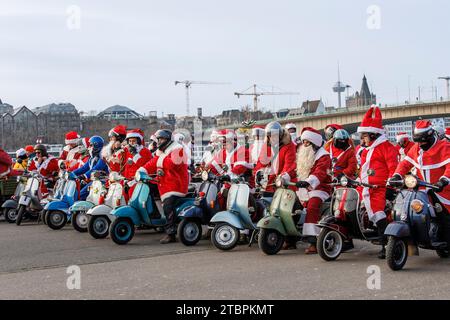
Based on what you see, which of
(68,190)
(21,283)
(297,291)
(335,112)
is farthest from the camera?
(335,112)

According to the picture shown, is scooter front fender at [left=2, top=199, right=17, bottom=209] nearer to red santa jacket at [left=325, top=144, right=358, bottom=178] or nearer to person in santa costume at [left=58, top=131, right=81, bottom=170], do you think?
person in santa costume at [left=58, top=131, right=81, bottom=170]

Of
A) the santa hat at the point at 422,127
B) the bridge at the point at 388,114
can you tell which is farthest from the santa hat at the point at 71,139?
the bridge at the point at 388,114

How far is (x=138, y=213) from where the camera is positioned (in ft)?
39.0

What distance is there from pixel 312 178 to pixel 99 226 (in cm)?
412

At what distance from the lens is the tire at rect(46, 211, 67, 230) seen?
47.5 ft

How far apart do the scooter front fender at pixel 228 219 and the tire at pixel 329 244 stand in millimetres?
1671

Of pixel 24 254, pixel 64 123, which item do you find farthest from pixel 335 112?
pixel 24 254

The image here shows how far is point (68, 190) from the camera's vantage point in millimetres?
14711

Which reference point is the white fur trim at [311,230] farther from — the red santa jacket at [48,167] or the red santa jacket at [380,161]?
the red santa jacket at [48,167]

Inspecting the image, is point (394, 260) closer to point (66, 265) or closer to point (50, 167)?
point (66, 265)

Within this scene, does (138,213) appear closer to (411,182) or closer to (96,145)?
(96,145)

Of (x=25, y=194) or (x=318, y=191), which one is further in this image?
(x=25, y=194)

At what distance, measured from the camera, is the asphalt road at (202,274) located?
24.0ft

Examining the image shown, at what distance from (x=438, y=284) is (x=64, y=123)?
10270cm
